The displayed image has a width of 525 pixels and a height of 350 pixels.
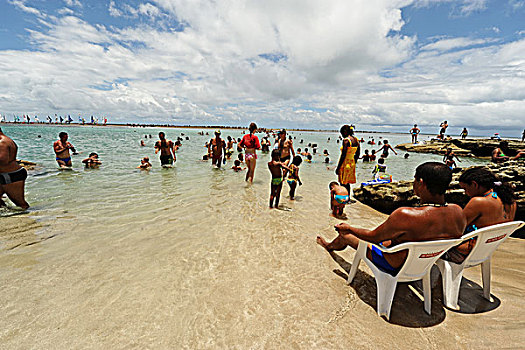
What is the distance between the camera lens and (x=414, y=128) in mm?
29484

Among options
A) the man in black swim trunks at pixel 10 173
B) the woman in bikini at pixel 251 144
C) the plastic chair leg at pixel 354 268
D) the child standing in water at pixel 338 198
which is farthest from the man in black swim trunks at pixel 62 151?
the plastic chair leg at pixel 354 268

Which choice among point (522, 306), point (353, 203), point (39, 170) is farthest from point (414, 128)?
point (39, 170)

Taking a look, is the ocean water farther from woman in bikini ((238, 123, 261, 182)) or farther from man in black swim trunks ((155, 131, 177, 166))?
man in black swim trunks ((155, 131, 177, 166))

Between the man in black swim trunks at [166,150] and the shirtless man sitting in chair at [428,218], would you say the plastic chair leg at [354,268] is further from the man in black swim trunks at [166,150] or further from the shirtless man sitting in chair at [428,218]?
the man in black swim trunks at [166,150]

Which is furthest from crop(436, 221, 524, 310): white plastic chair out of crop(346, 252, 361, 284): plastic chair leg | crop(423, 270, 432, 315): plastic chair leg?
crop(346, 252, 361, 284): plastic chair leg

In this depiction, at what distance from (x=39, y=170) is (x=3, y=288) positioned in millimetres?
11165

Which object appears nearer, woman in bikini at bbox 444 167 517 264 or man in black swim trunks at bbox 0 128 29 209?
woman in bikini at bbox 444 167 517 264

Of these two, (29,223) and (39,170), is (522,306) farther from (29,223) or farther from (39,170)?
(39,170)

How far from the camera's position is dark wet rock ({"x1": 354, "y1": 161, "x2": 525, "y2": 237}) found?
554 centimetres

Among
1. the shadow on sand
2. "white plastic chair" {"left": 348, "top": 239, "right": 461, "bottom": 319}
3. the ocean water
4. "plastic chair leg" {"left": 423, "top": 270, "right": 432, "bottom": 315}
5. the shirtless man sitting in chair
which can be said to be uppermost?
the shirtless man sitting in chair

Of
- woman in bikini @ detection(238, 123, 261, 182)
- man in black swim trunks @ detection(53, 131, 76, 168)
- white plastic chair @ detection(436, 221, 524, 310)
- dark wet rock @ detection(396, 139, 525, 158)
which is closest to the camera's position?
white plastic chair @ detection(436, 221, 524, 310)

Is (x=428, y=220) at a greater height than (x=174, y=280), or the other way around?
(x=428, y=220)

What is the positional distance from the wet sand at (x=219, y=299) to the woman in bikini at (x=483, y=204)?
2.61 ft

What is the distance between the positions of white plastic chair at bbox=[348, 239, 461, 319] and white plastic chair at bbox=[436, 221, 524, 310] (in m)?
0.42
